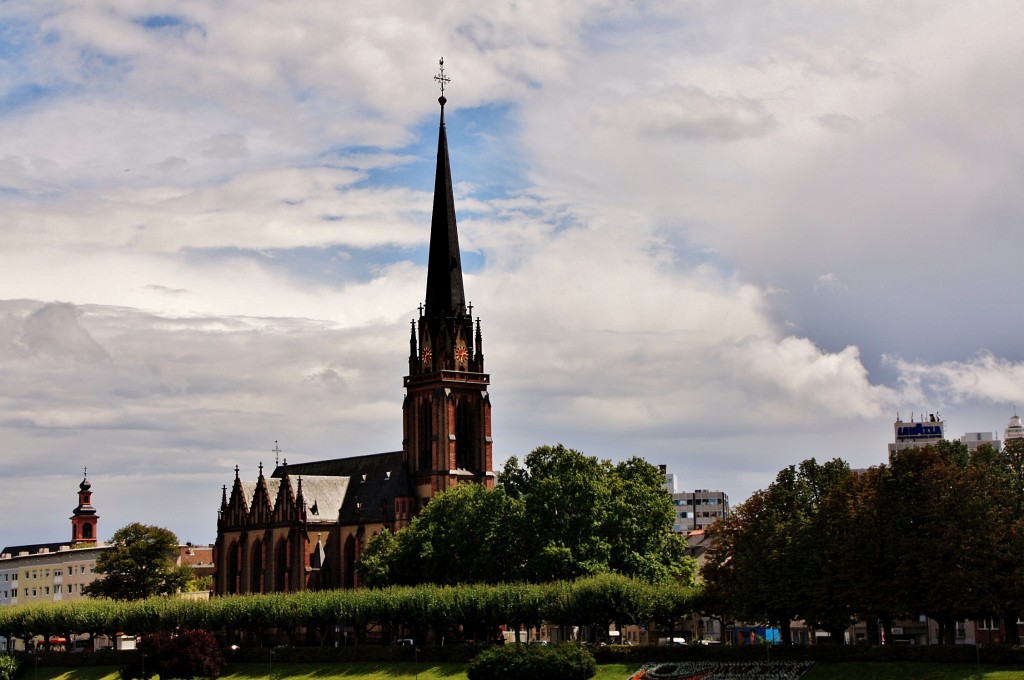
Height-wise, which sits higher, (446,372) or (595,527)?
(446,372)

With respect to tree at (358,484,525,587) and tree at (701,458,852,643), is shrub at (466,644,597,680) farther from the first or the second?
tree at (358,484,525,587)

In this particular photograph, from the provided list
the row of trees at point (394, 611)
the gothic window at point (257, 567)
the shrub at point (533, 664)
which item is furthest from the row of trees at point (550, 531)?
the gothic window at point (257, 567)

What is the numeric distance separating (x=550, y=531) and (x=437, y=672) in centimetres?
2113

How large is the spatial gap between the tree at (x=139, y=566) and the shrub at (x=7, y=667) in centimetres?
4444

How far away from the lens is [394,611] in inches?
4966

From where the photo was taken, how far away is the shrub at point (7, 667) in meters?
136

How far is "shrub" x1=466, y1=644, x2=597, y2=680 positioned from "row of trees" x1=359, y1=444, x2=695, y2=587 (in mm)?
29568

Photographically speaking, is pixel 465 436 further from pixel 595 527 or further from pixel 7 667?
pixel 7 667

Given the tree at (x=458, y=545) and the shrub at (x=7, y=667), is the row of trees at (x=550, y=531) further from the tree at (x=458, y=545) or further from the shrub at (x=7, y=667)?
the shrub at (x=7, y=667)

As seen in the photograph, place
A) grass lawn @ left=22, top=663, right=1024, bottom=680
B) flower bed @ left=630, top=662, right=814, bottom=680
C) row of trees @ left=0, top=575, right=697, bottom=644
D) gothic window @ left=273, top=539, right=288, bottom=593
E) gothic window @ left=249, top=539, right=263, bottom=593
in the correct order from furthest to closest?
gothic window @ left=249, top=539, right=263, bottom=593, gothic window @ left=273, top=539, right=288, bottom=593, row of trees @ left=0, top=575, right=697, bottom=644, flower bed @ left=630, top=662, right=814, bottom=680, grass lawn @ left=22, top=663, right=1024, bottom=680

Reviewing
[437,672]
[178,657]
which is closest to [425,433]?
[178,657]

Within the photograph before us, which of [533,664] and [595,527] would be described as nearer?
[533,664]

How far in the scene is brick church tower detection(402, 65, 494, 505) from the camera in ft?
540

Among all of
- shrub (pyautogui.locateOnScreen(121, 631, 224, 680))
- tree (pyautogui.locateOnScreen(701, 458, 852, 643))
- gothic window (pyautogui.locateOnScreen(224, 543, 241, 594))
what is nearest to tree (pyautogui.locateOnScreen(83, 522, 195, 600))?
gothic window (pyautogui.locateOnScreen(224, 543, 241, 594))
